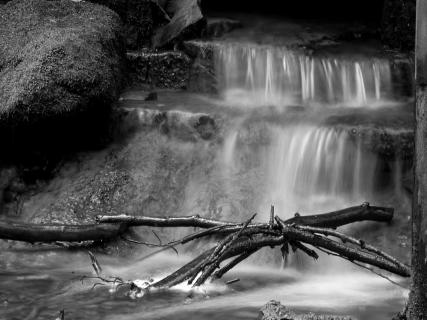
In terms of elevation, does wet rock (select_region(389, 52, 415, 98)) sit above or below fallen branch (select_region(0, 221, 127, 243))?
above

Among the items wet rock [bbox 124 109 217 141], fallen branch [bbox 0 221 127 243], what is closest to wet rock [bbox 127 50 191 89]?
wet rock [bbox 124 109 217 141]

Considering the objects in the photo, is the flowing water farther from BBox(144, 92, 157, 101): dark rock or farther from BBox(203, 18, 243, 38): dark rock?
BBox(203, 18, 243, 38): dark rock

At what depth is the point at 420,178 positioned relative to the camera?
323cm

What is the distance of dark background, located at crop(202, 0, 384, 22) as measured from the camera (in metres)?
10.9

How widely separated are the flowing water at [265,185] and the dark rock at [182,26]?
0.57 m

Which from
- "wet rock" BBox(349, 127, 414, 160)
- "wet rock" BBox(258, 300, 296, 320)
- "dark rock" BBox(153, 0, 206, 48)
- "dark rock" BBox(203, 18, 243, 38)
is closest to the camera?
"wet rock" BBox(258, 300, 296, 320)

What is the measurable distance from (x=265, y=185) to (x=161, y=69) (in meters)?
3.00

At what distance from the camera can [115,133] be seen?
754 cm

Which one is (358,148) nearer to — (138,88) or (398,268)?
(398,268)

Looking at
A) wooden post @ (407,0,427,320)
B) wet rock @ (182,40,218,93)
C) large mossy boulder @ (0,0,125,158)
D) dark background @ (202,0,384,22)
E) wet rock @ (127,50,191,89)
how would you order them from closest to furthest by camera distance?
1. wooden post @ (407,0,427,320)
2. large mossy boulder @ (0,0,125,158)
3. wet rock @ (182,40,218,93)
4. wet rock @ (127,50,191,89)
5. dark background @ (202,0,384,22)

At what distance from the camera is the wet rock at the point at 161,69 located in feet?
29.5

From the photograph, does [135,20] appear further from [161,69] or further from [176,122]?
[176,122]

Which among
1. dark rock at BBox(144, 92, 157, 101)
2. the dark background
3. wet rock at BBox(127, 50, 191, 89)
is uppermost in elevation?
the dark background

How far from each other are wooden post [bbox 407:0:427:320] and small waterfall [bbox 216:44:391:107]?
16.0 ft
